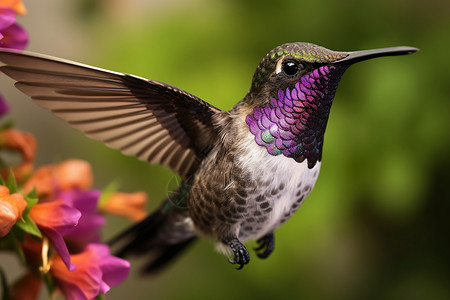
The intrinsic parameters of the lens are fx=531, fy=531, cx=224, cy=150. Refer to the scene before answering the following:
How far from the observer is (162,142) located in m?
0.37

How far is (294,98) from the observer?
30cm

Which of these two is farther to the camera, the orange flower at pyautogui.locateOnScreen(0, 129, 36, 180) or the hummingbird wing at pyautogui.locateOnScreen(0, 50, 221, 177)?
the orange flower at pyautogui.locateOnScreen(0, 129, 36, 180)

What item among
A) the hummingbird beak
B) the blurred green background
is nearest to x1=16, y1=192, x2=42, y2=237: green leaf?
the hummingbird beak

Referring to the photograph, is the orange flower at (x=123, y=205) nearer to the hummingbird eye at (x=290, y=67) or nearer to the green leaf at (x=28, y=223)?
the green leaf at (x=28, y=223)

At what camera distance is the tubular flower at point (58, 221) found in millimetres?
340

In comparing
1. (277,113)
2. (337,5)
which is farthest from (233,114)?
(337,5)

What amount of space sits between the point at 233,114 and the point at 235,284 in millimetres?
1030

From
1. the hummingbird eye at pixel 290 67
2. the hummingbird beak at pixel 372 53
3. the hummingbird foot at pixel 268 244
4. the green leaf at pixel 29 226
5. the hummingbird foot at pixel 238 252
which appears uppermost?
the hummingbird beak at pixel 372 53

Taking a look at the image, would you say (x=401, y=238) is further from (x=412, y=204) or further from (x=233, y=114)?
(x=233, y=114)

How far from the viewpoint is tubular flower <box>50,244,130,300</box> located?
14.4 inches

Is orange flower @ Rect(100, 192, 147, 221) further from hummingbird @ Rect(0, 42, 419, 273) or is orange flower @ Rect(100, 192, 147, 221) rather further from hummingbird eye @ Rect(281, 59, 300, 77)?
hummingbird eye @ Rect(281, 59, 300, 77)

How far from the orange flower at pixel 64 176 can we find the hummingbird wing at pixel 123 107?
0.11m

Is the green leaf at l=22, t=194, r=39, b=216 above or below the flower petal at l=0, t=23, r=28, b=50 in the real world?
below

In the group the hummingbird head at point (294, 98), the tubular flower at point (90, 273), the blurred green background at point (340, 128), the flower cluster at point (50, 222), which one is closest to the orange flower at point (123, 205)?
the flower cluster at point (50, 222)
